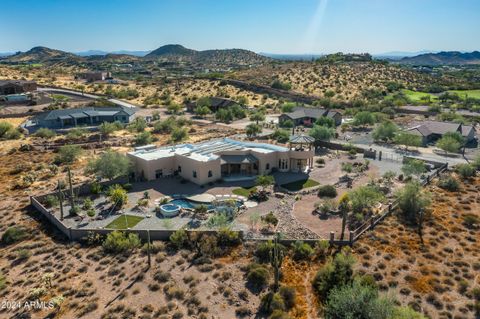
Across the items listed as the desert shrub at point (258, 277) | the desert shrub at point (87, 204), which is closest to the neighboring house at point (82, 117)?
the desert shrub at point (87, 204)

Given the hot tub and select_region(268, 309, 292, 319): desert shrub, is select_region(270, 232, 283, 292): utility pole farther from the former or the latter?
the hot tub

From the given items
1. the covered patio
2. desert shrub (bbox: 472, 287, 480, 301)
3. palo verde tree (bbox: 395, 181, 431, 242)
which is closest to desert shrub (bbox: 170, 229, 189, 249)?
the covered patio

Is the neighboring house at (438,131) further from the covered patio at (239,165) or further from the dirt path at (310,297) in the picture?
the dirt path at (310,297)

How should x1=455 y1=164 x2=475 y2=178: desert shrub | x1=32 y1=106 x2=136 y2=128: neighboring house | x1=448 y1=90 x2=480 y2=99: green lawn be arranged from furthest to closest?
x1=448 y1=90 x2=480 y2=99: green lawn
x1=32 y1=106 x2=136 y2=128: neighboring house
x1=455 y1=164 x2=475 y2=178: desert shrub

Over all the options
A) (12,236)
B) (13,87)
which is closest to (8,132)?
(13,87)

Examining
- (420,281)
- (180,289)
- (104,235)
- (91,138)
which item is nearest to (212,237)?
(180,289)

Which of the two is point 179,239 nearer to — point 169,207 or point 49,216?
point 169,207
